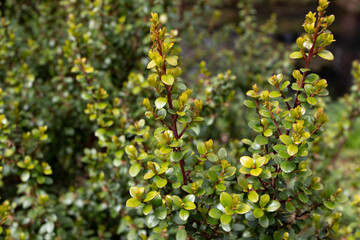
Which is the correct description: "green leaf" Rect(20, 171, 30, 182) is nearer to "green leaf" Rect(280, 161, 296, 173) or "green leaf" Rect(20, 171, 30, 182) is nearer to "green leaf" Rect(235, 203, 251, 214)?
"green leaf" Rect(235, 203, 251, 214)

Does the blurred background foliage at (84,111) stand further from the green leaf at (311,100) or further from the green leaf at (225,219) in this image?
the green leaf at (311,100)

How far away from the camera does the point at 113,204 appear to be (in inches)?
79.4

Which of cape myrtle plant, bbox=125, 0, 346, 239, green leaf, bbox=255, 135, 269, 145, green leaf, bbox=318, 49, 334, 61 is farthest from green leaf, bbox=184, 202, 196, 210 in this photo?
green leaf, bbox=318, 49, 334, 61

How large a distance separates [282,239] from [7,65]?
6.86ft

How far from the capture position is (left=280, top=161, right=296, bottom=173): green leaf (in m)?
1.21

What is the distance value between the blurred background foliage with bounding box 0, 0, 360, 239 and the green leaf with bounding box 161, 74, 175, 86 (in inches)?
16.9

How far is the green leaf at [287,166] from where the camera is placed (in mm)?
1212

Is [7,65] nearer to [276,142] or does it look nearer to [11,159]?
[11,159]

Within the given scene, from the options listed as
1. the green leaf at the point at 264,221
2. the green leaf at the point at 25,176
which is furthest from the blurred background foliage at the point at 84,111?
the green leaf at the point at 264,221

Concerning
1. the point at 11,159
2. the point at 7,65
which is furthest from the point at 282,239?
the point at 7,65

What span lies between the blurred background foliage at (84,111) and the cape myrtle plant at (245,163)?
304 millimetres

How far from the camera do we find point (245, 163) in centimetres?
124

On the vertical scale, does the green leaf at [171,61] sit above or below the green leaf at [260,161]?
above

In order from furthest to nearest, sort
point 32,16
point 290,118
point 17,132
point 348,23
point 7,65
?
point 348,23, point 32,16, point 7,65, point 17,132, point 290,118
